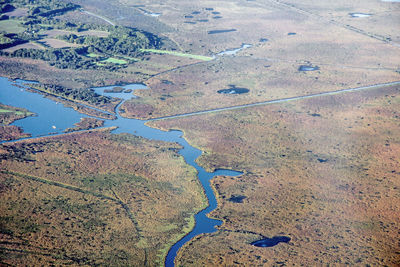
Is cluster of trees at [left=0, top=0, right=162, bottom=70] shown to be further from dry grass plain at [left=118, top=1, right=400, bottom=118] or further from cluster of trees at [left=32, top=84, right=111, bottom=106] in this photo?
cluster of trees at [left=32, top=84, right=111, bottom=106]

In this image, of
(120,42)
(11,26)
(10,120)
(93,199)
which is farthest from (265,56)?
(93,199)

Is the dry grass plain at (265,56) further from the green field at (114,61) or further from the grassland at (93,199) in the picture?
the grassland at (93,199)

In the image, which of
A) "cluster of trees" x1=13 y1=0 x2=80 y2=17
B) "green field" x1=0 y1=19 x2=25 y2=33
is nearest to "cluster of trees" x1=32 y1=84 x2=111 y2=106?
"green field" x1=0 y1=19 x2=25 y2=33

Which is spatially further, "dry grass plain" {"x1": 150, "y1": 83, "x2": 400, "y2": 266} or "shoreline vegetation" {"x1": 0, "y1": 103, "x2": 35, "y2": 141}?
"shoreline vegetation" {"x1": 0, "y1": 103, "x2": 35, "y2": 141}

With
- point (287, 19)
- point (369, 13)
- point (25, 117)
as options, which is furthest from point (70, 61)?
point (369, 13)

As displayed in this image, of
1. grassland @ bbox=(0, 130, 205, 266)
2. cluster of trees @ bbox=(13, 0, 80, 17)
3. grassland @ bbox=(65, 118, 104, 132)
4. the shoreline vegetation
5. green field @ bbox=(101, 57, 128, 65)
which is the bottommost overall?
grassland @ bbox=(0, 130, 205, 266)

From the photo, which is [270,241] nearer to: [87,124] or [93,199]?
[93,199]

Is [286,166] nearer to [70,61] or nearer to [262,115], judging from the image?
[262,115]
